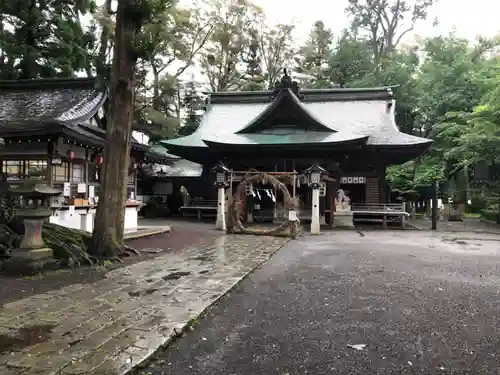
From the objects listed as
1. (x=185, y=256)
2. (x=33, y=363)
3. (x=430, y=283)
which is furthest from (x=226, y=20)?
(x=33, y=363)

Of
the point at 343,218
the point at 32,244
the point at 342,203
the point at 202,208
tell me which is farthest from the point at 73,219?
the point at 342,203

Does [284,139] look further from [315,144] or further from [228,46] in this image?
[228,46]

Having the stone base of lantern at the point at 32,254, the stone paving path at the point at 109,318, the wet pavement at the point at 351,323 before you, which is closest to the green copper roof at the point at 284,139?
the wet pavement at the point at 351,323

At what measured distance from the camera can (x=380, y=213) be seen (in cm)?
1812

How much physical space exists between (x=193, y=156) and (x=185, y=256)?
13.0m

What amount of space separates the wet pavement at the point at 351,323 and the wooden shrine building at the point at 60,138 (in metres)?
6.85

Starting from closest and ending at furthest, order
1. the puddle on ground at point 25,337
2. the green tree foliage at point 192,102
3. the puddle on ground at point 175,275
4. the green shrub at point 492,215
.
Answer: the puddle on ground at point 25,337 < the puddle on ground at point 175,275 < the green shrub at point 492,215 < the green tree foliage at point 192,102

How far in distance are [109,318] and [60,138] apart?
850 cm

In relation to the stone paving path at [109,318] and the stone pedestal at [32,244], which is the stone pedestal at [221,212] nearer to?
the stone paving path at [109,318]

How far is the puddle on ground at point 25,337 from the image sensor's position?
151 inches

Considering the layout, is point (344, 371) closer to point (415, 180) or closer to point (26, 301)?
point (26, 301)

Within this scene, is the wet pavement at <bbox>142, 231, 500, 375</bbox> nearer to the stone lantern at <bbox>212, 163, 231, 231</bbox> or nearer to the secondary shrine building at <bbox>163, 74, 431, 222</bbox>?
the stone lantern at <bbox>212, 163, 231, 231</bbox>

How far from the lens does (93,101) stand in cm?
1426

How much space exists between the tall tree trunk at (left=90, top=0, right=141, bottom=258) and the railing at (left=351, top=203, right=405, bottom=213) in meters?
12.6
